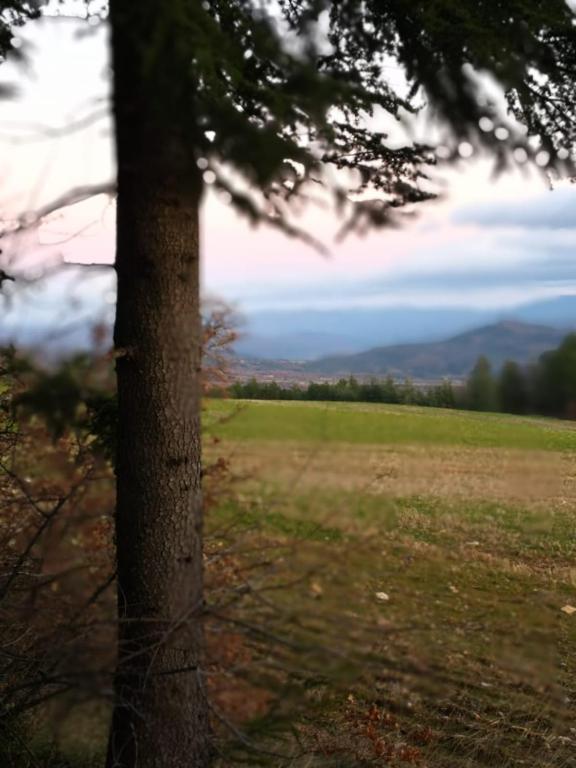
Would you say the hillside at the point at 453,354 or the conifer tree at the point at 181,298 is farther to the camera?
the hillside at the point at 453,354

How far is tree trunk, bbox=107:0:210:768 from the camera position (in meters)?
3.56

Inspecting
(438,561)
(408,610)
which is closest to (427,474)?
(438,561)

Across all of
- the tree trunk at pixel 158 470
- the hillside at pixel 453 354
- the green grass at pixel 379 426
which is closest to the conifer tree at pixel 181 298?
the tree trunk at pixel 158 470

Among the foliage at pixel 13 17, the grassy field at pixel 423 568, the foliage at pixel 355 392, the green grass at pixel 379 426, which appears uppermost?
the foliage at pixel 13 17

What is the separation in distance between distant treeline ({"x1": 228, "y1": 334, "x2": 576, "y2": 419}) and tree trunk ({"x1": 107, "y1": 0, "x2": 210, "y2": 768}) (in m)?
2.00

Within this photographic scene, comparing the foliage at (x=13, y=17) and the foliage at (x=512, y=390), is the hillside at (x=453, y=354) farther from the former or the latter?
the foliage at (x=13, y=17)

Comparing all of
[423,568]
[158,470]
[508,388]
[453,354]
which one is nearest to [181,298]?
[158,470]

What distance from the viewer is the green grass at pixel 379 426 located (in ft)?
14.7

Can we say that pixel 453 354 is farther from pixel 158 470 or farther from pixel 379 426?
pixel 158 470

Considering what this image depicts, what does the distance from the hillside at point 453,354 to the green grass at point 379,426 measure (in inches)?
15.2

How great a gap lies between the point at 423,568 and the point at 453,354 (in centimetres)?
401

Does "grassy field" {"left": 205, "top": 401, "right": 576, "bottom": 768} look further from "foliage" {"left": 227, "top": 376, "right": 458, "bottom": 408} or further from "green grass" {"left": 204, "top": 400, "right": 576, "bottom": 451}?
"foliage" {"left": 227, "top": 376, "right": 458, "bottom": 408}

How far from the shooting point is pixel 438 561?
9.69 m

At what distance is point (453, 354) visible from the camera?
6.76 metres
